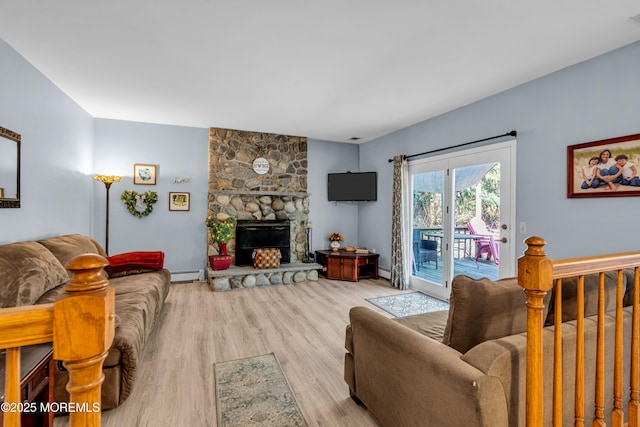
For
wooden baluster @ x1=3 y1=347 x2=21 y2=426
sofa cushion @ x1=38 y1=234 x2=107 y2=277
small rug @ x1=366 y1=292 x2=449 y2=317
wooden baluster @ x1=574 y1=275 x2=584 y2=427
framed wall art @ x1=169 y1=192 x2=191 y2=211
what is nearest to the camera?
wooden baluster @ x1=3 y1=347 x2=21 y2=426

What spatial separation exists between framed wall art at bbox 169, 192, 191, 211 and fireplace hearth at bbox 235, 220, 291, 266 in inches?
35.6

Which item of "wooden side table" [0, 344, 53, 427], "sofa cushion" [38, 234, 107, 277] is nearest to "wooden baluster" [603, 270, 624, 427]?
"wooden side table" [0, 344, 53, 427]

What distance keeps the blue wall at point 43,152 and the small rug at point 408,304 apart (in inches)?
154

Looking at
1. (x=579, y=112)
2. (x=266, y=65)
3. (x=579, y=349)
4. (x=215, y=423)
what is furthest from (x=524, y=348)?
(x=266, y=65)

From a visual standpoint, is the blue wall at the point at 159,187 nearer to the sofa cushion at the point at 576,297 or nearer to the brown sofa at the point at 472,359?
the brown sofa at the point at 472,359

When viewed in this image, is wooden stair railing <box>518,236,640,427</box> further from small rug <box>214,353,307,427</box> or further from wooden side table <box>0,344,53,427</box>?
wooden side table <box>0,344,53,427</box>

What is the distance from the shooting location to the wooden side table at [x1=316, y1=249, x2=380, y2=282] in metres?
5.28

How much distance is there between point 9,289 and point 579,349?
3.19 m

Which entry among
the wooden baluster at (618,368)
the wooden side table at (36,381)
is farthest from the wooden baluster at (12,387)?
the wooden baluster at (618,368)

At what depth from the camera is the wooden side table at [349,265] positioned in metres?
5.28

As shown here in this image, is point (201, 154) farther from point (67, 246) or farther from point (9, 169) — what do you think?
point (9, 169)

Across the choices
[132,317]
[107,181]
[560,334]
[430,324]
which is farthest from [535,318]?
[107,181]

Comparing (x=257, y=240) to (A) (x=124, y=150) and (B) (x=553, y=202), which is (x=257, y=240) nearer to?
(A) (x=124, y=150)

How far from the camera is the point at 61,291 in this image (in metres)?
2.29
